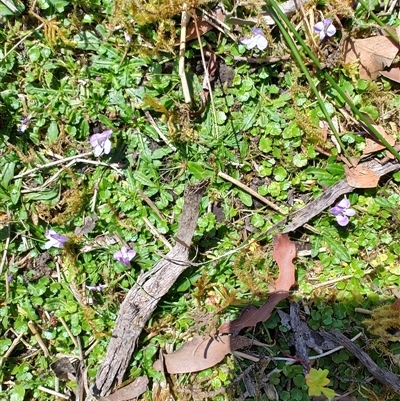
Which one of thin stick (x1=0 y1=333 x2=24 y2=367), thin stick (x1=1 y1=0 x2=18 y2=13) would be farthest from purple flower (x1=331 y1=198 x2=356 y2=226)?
thin stick (x1=1 y1=0 x2=18 y2=13)

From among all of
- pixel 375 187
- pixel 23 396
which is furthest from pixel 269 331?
pixel 23 396

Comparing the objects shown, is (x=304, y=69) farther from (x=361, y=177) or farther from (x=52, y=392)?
(x=52, y=392)

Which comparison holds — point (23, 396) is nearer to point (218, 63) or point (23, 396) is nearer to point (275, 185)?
point (275, 185)

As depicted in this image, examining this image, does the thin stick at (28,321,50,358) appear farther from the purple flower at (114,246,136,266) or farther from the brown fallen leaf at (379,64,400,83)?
the brown fallen leaf at (379,64,400,83)

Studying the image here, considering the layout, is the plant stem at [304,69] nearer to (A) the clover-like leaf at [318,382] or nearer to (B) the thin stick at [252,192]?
(B) the thin stick at [252,192]

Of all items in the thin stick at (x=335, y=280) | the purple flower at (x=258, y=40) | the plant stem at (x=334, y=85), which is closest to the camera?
the plant stem at (x=334, y=85)

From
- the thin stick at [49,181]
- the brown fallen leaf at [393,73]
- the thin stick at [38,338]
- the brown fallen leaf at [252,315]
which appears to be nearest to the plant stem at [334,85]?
the brown fallen leaf at [393,73]

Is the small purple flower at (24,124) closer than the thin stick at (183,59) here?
No
